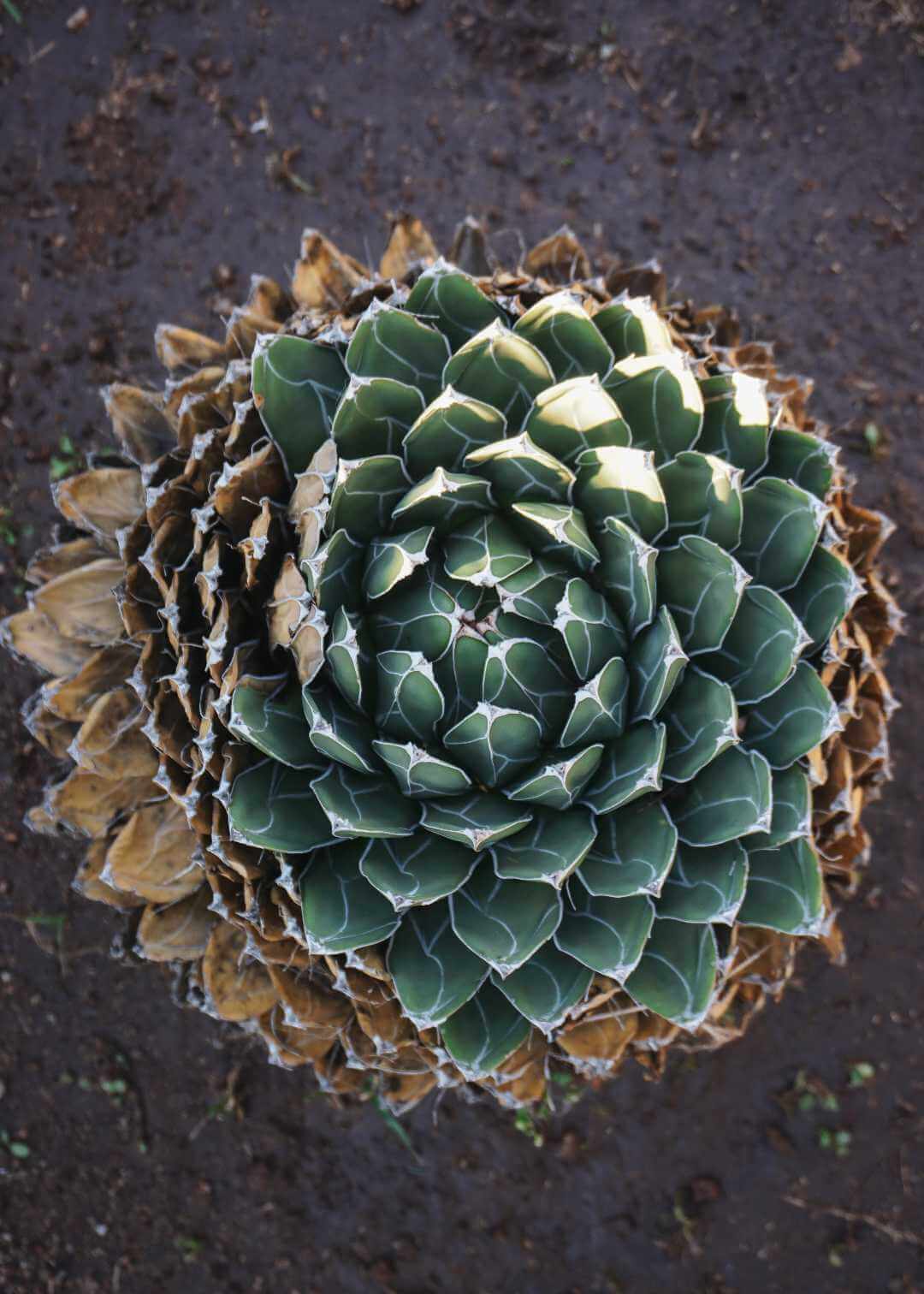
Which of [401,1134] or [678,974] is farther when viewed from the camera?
[401,1134]

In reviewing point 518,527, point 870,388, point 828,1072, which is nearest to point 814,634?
point 518,527

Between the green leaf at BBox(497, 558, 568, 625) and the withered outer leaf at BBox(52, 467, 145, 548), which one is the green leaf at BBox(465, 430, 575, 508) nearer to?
the green leaf at BBox(497, 558, 568, 625)

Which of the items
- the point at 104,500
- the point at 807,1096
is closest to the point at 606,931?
the point at 104,500

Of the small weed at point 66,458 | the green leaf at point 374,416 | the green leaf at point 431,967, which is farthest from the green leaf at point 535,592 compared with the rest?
the small weed at point 66,458

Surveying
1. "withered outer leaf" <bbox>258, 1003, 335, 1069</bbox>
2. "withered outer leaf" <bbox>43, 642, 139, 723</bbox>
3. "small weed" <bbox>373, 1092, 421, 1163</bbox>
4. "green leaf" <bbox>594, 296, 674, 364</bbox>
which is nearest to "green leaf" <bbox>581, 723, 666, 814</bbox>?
"green leaf" <bbox>594, 296, 674, 364</bbox>

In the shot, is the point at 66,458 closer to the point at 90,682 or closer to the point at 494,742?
the point at 90,682

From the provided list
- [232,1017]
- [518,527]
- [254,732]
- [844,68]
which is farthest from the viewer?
[844,68]

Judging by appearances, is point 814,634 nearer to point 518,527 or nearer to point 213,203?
point 518,527
